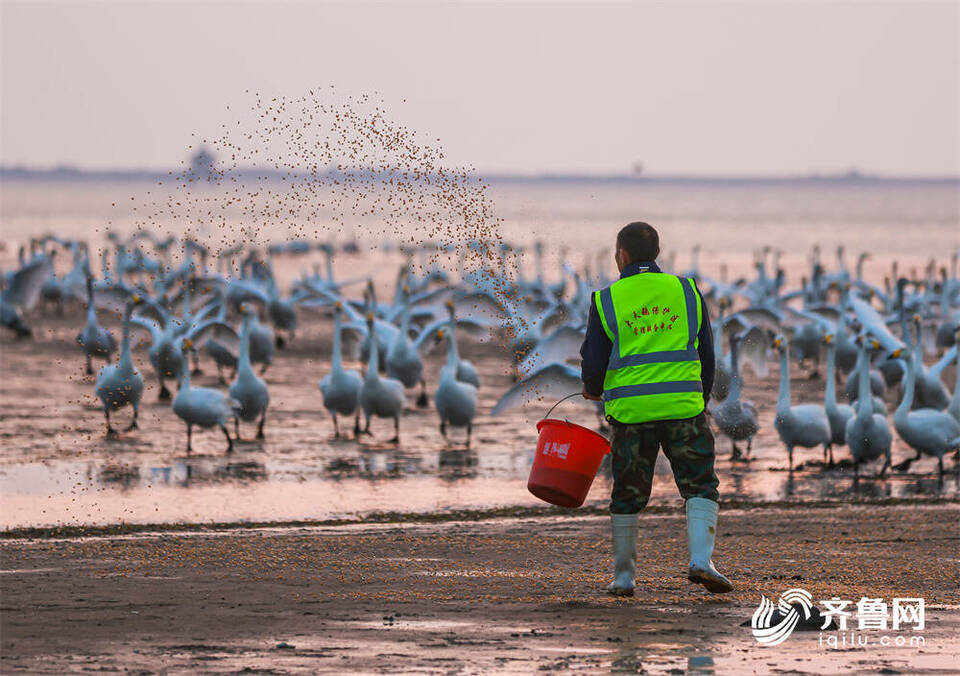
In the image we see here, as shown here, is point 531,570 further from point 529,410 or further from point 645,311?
point 529,410

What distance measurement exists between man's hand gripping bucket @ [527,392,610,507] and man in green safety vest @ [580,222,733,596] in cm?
28

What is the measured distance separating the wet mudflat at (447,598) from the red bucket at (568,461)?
19.8 inches

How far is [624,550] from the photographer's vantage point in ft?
23.1

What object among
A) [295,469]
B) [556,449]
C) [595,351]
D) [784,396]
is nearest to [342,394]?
[295,469]

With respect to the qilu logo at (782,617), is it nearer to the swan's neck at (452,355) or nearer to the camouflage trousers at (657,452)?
the camouflage trousers at (657,452)

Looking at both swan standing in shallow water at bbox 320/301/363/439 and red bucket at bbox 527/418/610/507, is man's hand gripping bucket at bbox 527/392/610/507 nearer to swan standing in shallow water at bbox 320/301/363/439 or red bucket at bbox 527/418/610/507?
red bucket at bbox 527/418/610/507

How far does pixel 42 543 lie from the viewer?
8.91 meters

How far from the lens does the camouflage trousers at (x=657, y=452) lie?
22.7ft

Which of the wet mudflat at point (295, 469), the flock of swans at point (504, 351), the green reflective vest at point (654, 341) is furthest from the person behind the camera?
the flock of swans at point (504, 351)

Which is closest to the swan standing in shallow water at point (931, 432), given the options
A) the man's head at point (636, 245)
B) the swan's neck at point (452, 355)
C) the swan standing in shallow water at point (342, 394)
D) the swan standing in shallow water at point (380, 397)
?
the swan's neck at point (452, 355)

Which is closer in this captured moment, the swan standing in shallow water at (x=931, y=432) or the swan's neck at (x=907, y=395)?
the swan standing in shallow water at (x=931, y=432)

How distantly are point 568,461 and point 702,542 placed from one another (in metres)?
0.79

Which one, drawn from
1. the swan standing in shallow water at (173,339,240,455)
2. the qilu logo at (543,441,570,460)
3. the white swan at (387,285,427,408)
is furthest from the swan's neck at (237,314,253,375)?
the qilu logo at (543,441,570,460)

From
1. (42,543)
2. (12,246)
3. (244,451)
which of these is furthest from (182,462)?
(12,246)
